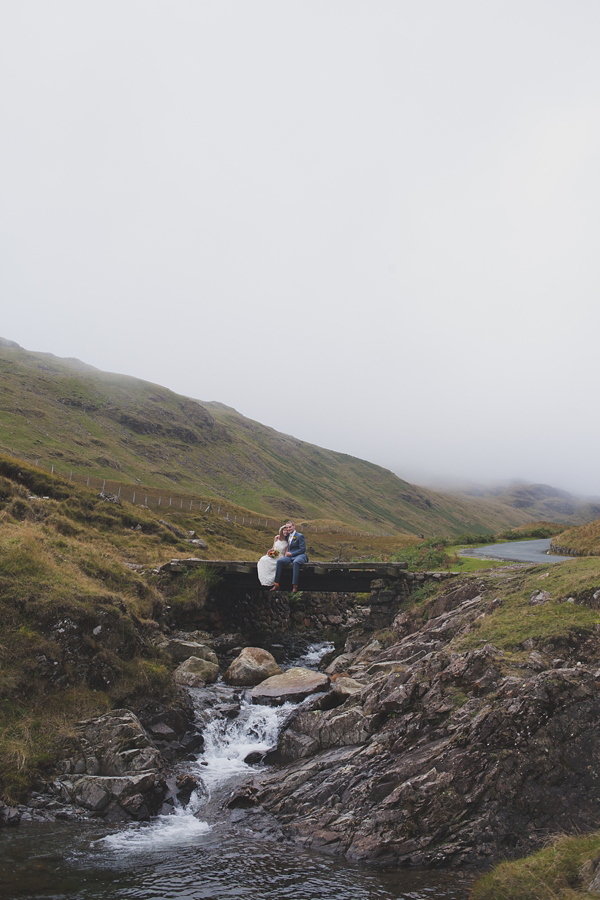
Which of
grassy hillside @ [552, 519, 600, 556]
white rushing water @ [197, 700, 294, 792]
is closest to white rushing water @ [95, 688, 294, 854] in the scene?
white rushing water @ [197, 700, 294, 792]

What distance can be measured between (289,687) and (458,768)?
34.6 feet

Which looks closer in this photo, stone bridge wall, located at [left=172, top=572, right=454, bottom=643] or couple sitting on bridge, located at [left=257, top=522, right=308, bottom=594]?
couple sitting on bridge, located at [left=257, top=522, right=308, bottom=594]

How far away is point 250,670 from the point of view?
22.1m

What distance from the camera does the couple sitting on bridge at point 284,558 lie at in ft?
75.5

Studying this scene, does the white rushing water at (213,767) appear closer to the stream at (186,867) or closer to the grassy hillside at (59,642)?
the stream at (186,867)

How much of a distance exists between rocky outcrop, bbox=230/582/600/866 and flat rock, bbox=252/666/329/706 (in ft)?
15.8

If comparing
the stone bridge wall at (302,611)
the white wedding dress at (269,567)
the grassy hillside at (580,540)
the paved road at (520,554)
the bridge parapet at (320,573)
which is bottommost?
the stone bridge wall at (302,611)

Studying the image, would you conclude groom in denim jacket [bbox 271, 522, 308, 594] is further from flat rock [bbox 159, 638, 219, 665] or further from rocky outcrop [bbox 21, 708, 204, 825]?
rocky outcrop [bbox 21, 708, 204, 825]

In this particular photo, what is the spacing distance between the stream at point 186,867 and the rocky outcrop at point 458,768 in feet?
2.11

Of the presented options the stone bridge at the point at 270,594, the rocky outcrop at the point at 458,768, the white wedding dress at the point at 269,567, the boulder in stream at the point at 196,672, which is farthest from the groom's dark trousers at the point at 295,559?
the rocky outcrop at the point at 458,768

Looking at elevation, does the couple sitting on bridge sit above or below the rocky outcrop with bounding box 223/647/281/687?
above

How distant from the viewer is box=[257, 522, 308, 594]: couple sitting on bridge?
23.0 metres

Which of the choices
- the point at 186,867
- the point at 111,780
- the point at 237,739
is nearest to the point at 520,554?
the point at 237,739

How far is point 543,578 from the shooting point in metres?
18.5
